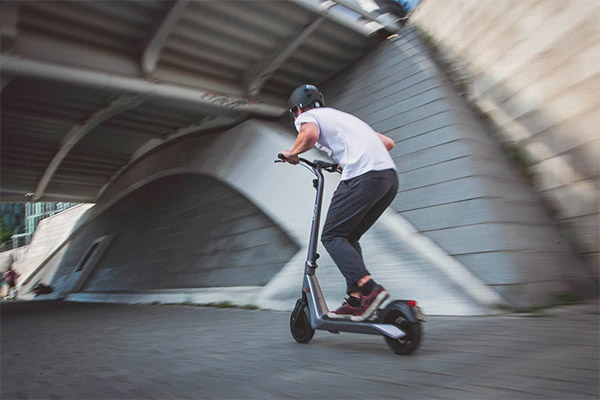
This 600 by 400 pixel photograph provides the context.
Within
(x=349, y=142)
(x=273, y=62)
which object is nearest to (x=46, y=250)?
(x=273, y=62)

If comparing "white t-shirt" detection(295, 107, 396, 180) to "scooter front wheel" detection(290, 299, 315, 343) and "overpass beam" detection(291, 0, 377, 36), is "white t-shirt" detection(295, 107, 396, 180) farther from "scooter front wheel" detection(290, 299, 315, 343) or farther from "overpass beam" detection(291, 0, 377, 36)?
"overpass beam" detection(291, 0, 377, 36)

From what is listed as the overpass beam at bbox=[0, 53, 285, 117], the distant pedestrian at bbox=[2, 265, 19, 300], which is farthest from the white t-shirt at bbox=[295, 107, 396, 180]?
the distant pedestrian at bbox=[2, 265, 19, 300]

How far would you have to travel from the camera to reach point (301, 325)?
3846 millimetres

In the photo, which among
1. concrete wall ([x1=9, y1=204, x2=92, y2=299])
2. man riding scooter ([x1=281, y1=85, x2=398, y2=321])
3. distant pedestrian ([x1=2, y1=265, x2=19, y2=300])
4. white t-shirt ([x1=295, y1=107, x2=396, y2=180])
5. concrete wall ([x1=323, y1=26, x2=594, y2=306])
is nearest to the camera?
man riding scooter ([x1=281, y1=85, x2=398, y2=321])

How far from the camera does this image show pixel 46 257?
23359mm

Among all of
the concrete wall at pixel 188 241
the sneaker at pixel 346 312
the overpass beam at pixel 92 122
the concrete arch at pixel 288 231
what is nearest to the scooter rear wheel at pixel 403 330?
the sneaker at pixel 346 312

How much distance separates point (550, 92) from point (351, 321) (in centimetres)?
447

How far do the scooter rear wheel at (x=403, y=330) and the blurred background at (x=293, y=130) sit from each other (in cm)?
185

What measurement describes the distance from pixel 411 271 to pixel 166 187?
10.4 m

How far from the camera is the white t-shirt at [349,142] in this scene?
131 inches

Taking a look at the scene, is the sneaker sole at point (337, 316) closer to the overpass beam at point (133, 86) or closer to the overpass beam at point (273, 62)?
the overpass beam at point (133, 86)

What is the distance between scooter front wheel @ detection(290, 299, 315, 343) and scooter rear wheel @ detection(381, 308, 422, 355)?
86 cm

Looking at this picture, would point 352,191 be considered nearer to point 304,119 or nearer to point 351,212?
point 351,212

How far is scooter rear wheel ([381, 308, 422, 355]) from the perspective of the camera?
2934 mm
